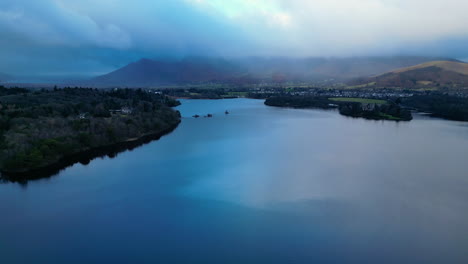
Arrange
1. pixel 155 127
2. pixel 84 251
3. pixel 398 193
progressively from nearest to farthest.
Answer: pixel 84 251 → pixel 398 193 → pixel 155 127

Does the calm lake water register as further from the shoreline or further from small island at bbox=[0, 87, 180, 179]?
small island at bbox=[0, 87, 180, 179]

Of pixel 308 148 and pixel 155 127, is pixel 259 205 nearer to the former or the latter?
pixel 308 148

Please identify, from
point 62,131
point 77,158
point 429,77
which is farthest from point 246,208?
point 429,77

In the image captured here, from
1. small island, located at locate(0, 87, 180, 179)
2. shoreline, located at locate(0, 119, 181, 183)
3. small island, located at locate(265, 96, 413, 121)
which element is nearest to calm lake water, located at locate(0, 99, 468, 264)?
shoreline, located at locate(0, 119, 181, 183)

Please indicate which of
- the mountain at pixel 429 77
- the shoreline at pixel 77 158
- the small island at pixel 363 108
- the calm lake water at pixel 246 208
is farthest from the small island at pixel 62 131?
the mountain at pixel 429 77

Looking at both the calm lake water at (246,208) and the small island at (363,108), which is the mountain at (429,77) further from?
the calm lake water at (246,208)

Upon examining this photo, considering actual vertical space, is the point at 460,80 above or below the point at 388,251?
above

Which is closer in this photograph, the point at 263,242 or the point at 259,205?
the point at 263,242

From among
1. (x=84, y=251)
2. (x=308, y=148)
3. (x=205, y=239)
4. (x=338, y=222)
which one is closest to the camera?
(x=84, y=251)

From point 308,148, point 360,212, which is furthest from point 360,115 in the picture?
point 360,212
